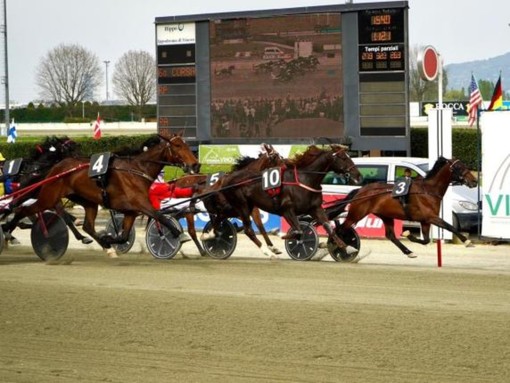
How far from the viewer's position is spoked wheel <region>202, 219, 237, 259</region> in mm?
15086

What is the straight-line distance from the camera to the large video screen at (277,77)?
71.1 feet

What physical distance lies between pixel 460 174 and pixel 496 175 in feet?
8.28

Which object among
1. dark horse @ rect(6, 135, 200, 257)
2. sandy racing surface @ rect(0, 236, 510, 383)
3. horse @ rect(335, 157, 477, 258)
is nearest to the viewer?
sandy racing surface @ rect(0, 236, 510, 383)

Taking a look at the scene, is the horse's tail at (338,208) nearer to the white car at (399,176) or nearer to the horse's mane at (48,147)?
the white car at (399,176)

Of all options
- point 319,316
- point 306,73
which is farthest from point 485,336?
point 306,73

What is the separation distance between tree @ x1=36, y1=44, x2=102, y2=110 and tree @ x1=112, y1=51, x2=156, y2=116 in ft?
20.2

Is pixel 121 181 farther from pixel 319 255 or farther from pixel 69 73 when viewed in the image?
pixel 69 73

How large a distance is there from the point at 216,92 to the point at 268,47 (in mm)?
1670

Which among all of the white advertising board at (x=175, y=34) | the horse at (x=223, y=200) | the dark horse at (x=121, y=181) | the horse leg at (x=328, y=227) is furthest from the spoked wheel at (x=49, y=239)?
the white advertising board at (x=175, y=34)

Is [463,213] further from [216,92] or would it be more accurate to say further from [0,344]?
[0,344]

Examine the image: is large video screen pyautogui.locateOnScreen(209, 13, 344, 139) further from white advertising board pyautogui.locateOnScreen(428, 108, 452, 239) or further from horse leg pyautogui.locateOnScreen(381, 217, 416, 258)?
horse leg pyautogui.locateOnScreen(381, 217, 416, 258)

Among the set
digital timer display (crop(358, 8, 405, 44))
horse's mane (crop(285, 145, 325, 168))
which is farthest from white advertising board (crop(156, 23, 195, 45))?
horse's mane (crop(285, 145, 325, 168))

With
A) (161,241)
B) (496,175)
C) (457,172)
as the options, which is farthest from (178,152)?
(496,175)

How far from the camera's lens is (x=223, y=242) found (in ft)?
49.5
